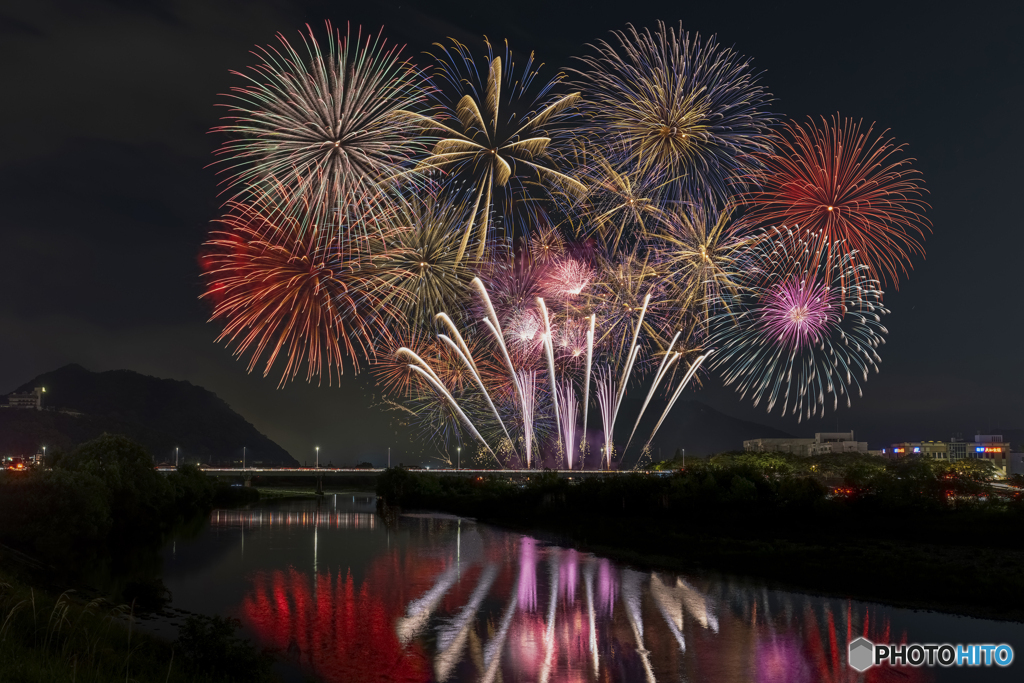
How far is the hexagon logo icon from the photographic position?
26000mm

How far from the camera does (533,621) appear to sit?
1320 inches

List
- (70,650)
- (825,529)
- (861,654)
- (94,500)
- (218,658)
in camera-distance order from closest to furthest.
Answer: (70,650) → (218,658) → (861,654) → (825,529) → (94,500)

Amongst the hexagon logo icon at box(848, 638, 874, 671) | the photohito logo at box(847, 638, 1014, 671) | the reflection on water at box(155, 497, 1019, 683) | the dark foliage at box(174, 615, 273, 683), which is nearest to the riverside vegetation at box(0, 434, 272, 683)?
the dark foliage at box(174, 615, 273, 683)

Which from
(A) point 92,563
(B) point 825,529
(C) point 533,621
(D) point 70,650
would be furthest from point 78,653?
(B) point 825,529

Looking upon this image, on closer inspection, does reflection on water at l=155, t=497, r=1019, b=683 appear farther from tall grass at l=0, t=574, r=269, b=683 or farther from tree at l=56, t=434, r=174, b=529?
tree at l=56, t=434, r=174, b=529

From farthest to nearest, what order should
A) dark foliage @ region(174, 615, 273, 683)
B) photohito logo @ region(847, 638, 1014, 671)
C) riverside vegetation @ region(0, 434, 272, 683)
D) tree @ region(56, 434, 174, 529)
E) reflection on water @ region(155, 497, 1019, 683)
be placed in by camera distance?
tree @ region(56, 434, 174, 529)
photohito logo @ region(847, 638, 1014, 671)
reflection on water @ region(155, 497, 1019, 683)
dark foliage @ region(174, 615, 273, 683)
riverside vegetation @ region(0, 434, 272, 683)

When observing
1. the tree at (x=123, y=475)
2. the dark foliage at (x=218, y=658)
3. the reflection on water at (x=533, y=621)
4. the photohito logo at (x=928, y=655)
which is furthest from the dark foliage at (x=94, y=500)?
the photohito logo at (x=928, y=655)

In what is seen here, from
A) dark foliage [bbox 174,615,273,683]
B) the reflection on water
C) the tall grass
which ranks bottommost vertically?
the reflection on water

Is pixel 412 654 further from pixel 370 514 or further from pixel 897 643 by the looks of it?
pixel 370 514

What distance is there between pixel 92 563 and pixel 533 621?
129 feet

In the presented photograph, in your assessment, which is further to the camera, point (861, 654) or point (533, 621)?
point (533, 621)

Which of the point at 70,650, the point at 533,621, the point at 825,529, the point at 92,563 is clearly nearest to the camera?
the point at 70,650

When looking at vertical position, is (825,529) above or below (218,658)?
below

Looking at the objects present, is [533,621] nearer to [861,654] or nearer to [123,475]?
[861,654]
